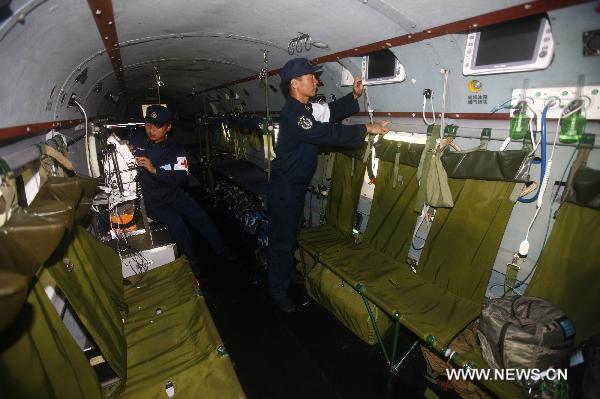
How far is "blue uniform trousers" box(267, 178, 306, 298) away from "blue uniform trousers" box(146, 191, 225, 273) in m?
1.69

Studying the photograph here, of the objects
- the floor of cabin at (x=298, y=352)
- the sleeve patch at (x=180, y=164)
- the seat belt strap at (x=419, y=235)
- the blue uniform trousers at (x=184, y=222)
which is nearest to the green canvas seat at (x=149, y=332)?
the floor of cabin at (x=298, y=352)

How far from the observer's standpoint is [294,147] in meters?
4.43

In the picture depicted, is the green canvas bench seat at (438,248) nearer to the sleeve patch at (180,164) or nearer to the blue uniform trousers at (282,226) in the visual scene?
the blue uniform trousers at (282,226)

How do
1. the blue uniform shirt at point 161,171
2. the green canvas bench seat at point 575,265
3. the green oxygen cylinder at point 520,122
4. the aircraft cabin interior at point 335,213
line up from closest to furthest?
the aircraft cabin interior at point 335,213 < the green canvas bench seat at point 575,265 < the green oxygen cylinder at point 520,122 < the blue uniform shirt at point 161,171

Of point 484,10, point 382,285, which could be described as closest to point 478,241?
point 382,285

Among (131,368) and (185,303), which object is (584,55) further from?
(131,368)

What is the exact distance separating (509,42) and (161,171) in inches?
193

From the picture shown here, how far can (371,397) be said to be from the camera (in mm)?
3482

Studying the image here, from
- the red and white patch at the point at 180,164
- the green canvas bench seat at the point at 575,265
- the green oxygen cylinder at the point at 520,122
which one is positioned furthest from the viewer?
the red and white patch at the point at 180,164

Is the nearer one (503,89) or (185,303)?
(503,89)

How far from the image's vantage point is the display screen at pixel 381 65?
382cm

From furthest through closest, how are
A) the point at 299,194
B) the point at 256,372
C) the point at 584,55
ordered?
the point at 299,194 < the point at 256,372 < the point at 584,55

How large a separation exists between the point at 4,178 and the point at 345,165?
14.6 ft

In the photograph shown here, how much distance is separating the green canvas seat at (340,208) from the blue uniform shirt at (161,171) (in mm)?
2400
